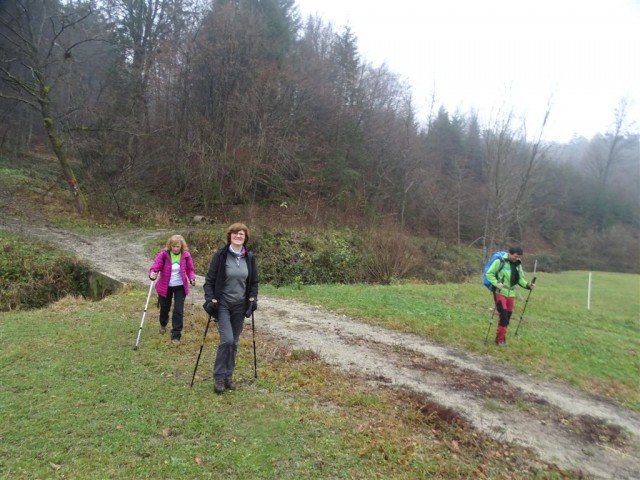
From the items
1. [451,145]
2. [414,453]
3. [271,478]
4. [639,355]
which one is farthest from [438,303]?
[451,145]

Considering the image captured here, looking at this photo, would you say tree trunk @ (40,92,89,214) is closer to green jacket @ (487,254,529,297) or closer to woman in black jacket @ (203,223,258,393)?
woman in black jacket @ (203,223,258,393)

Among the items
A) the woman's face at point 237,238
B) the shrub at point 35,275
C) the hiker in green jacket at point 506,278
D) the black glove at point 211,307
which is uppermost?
the woman's face at point 237,238

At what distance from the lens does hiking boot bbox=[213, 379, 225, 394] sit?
18.7ft

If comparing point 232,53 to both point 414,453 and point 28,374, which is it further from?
point 414,453

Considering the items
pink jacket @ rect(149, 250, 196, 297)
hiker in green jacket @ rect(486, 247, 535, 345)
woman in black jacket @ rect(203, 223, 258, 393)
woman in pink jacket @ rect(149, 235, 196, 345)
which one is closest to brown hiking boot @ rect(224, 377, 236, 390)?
woman in black jacket @ rect(203, 223, 258, 393)

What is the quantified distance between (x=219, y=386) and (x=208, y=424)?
2.63 ft

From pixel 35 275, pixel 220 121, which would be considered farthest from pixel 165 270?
pixel 220 121

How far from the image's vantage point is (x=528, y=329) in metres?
11.2

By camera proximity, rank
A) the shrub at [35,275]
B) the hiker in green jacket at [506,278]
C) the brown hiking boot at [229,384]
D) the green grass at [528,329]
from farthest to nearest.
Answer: the shrub at [35,275] → the hiker in green jacket at [506,278] → the green grass at [528,329] → the brown hiking boot at [229,384]

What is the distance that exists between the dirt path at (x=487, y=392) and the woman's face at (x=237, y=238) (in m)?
3.08

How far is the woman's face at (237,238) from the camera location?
5.71m

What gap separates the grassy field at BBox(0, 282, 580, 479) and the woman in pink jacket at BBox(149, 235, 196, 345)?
0.54m

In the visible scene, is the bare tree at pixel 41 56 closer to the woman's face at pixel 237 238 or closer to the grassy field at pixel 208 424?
the grassy field at pixel 208 424

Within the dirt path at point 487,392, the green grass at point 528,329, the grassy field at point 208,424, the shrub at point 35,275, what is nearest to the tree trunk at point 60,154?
the shrub at point 35,275
